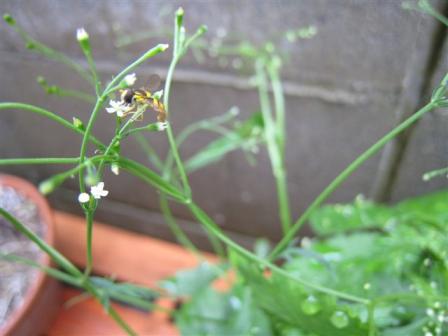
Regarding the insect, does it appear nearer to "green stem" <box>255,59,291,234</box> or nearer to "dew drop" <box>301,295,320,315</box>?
"dew drop" <box>301,295,320,315</box>

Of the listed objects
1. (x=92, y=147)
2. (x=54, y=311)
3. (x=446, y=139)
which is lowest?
(x=54, y=311)

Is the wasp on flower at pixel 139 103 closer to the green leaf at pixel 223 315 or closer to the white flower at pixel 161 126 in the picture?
the white flower at pixel 161 126

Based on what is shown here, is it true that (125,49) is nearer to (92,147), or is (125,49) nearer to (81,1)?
(81,1)

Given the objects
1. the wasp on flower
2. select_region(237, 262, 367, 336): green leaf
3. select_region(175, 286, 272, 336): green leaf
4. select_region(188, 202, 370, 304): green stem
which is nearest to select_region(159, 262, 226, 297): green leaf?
select_region(175, 286, 272, 336): green leaf

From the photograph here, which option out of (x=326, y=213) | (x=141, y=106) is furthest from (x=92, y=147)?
(x=326, y=213)

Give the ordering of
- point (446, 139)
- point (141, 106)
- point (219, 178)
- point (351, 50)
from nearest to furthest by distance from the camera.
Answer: point (141, 106), point (446, 139), point (351, 50), point (219, 178)

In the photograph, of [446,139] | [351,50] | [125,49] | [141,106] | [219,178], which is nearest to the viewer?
[141,106]

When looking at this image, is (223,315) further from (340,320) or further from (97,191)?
(97,191)
